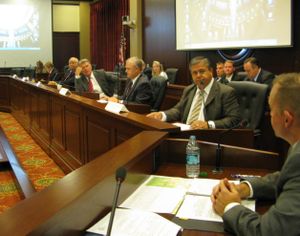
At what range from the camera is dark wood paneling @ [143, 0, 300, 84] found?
6.45m

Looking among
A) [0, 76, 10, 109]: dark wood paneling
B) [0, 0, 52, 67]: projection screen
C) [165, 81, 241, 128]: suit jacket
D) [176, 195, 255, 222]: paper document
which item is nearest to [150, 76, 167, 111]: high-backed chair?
[165, 81, 241, 128]: suit jacket

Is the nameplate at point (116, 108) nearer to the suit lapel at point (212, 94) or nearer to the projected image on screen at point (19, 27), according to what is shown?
the suit lapel at point (212, 94)

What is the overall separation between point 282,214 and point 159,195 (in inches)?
23.3

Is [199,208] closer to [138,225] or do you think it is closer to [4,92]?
[138,225]

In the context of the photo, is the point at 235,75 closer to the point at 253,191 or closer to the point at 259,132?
the point at 259,132

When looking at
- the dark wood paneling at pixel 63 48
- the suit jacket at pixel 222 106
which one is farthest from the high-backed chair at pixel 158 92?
the dark wood paneling at pixel 63 48

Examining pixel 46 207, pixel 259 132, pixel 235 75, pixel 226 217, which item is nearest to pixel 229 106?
pixel 259 132

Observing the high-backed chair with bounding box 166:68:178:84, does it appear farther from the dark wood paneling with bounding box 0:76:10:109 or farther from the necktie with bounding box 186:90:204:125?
the necktie with bounding box 186:90:204:125

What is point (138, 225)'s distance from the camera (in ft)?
4.29

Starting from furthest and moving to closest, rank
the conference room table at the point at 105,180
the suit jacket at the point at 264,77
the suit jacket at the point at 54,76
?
1. the suit jacket at the point at 54,76
2. the suit jacket at the point at 264,77
3. the conference room table at the point at 105,180

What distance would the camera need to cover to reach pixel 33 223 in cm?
104

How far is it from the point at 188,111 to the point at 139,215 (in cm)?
227

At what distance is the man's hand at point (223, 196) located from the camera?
4.71 feet

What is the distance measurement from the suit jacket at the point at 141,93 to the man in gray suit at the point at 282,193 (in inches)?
137
